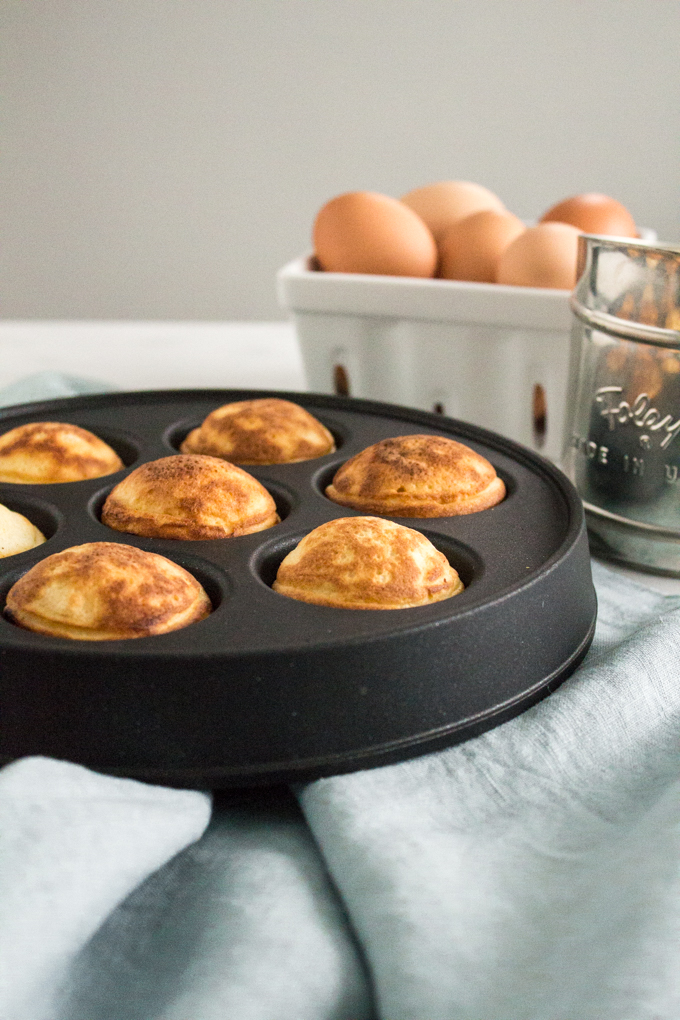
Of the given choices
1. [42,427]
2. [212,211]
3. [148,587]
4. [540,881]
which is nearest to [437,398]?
[42,427]


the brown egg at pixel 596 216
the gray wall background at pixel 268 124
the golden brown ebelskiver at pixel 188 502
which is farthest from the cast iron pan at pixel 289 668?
the gray wall background at pixel 268 124

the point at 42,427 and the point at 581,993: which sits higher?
the point at 42,427

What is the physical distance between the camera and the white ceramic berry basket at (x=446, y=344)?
1386mm

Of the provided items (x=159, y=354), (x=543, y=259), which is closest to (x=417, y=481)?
(x=543, y=259)

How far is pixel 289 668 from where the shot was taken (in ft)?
2.36

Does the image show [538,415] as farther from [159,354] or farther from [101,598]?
[159,354]

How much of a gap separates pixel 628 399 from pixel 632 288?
0.39ft

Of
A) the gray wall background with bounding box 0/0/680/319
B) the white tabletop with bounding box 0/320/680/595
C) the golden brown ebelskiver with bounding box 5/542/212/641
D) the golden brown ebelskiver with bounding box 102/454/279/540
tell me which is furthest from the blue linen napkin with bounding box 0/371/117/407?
the gray wall background with bounding box 0/0/680/319

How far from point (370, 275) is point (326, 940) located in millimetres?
1091

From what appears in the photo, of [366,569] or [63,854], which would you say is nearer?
[63,854]

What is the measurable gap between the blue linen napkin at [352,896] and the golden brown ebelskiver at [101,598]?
13cm

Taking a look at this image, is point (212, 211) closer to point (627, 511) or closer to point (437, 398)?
point (437, 398)

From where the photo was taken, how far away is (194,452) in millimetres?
1202

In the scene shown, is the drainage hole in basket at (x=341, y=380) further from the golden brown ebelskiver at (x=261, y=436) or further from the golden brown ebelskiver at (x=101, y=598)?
the golden brown ebelskiver at (x=101, y=598)
